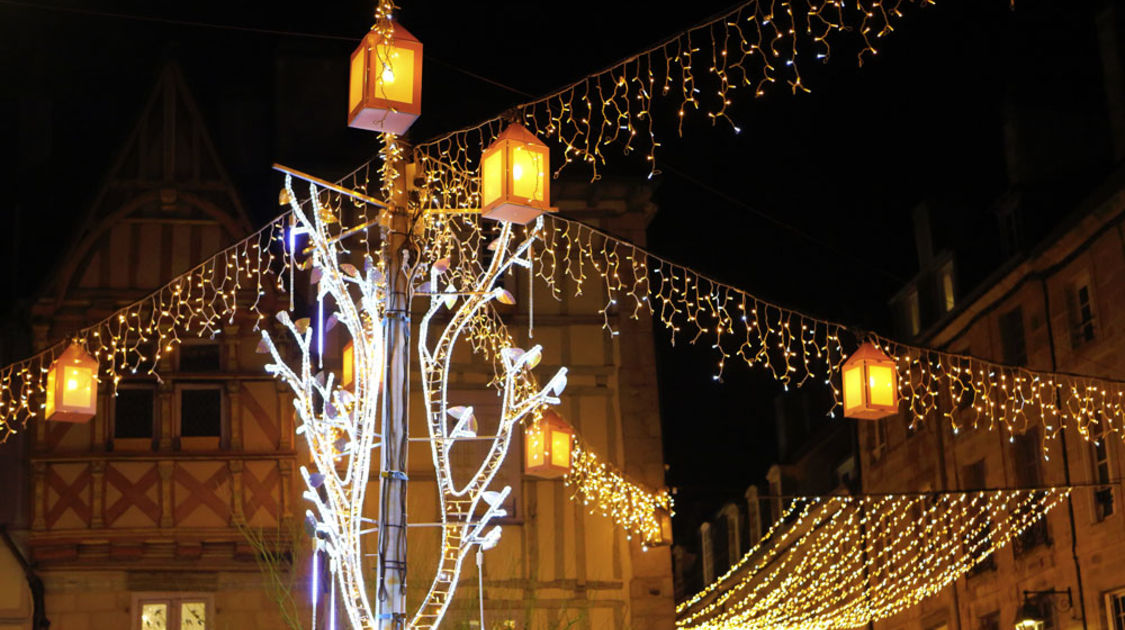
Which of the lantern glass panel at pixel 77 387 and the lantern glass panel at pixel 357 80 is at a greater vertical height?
the lantern glass panel at pixel 357 80

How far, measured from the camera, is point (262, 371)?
1521cm

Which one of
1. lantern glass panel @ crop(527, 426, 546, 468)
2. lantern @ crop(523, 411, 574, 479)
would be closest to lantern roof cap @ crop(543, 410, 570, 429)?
lantern @ crop(523, 411, 574, 479)

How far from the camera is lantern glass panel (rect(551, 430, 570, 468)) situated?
12.5m

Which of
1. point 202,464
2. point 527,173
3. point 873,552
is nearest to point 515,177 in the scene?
point 527,173

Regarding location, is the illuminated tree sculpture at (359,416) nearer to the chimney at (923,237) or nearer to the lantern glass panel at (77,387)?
the lantern glass panel at (77,387)

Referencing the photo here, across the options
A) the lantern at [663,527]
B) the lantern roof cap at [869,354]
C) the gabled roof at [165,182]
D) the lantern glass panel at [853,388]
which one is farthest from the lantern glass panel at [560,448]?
the gabled roof at [165,182]

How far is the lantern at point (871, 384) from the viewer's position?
9.61 metres

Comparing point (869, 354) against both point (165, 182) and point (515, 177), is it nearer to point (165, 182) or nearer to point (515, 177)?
point (515, 177)

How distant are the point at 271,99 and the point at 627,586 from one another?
7652 millimetres

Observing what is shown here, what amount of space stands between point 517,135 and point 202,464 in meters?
9.10

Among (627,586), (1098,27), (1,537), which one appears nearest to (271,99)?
(1,537)

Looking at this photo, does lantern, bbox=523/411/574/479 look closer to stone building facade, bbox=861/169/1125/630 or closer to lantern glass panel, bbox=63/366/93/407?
lantern glass panel, bbox=63/366/93/407

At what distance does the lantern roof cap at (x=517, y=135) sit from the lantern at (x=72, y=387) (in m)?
3.83

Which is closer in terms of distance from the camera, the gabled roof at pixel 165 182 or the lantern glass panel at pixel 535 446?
the lantern glass panel at pixel 535 446
